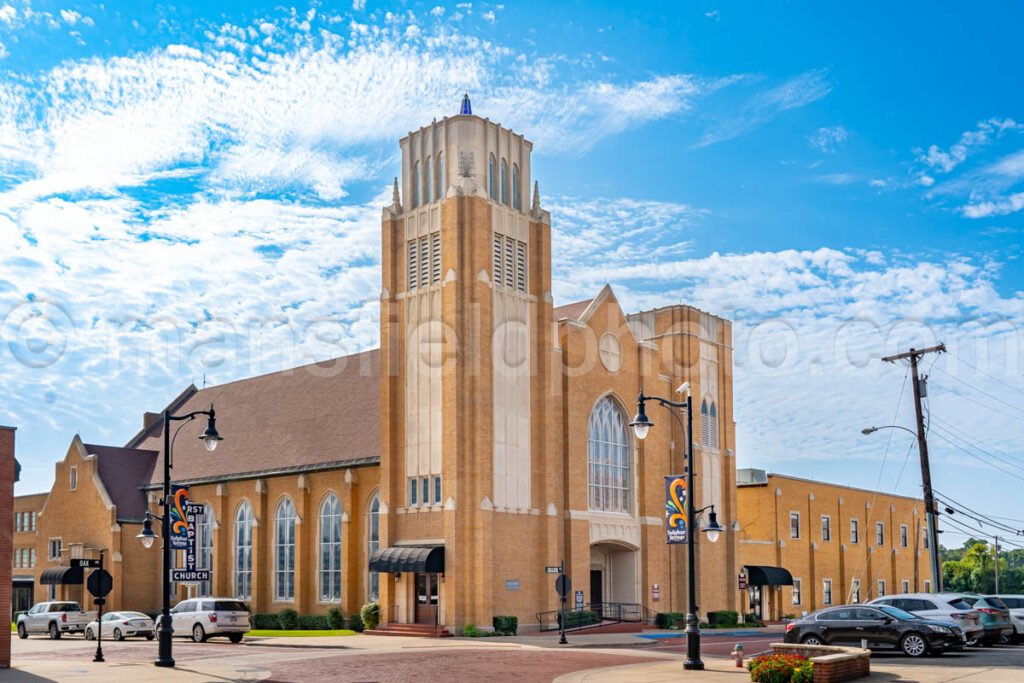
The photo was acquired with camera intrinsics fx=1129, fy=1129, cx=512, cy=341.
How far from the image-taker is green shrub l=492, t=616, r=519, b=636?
151 ft

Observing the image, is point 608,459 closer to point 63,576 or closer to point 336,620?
point 336,620

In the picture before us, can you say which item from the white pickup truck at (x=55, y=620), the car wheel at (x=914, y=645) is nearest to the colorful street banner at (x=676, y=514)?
the car wheel at (x=914, y=645)

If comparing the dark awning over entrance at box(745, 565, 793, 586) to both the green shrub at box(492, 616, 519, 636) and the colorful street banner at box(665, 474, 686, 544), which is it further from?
the colorful street banner at box(665, 474, 686, 544)

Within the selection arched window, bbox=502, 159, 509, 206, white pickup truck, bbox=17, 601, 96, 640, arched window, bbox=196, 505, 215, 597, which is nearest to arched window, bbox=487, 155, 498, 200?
arched window, bbox=502, 159, 509, 206

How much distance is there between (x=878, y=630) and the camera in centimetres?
3033

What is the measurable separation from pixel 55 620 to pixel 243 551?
11.5 m

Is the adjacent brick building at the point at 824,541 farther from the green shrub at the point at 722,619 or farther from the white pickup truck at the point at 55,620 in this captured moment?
the white pickup truck at the point at 55,620

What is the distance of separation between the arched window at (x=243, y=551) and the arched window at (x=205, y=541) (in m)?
2.30

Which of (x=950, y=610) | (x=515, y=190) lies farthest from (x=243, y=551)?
(x=950, y=610)

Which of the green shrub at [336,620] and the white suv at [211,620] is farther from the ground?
the white suv at [211,620]

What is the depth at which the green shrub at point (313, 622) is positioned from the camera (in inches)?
2063

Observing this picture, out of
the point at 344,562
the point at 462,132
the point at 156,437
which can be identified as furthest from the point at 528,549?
the point at 156,437

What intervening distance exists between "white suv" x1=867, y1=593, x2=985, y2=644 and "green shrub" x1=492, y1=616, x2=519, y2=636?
664 inches

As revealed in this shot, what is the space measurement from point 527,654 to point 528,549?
14.4 meters
